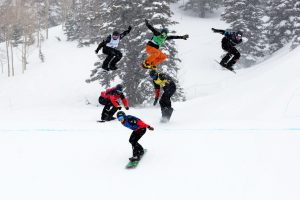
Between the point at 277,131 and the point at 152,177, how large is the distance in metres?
4.81

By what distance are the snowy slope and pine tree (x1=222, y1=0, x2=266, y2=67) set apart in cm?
1678

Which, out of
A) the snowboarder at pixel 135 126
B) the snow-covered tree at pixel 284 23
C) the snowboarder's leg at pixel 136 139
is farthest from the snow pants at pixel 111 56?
the snow-covered tree at pixel 284 23

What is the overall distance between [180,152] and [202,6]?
50544 mm

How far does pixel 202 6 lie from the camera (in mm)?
57219

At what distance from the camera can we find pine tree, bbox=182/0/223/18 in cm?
5639

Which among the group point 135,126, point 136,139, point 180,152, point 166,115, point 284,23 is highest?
point 135,126

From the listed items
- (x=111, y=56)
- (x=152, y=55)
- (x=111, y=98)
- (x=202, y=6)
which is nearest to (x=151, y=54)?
(x=152, y=55)

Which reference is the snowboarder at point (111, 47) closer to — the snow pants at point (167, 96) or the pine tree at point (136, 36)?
the snow pants at point (167, 96)

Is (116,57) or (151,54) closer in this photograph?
(151,54)

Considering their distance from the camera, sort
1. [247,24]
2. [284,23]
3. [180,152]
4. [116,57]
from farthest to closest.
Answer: [247,24]
[284,23]
[116,57]
[180,152]

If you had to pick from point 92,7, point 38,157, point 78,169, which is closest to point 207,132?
point 78,169

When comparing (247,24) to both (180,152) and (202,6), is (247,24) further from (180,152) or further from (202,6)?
(180,152)

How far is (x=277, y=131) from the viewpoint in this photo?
11219 mm

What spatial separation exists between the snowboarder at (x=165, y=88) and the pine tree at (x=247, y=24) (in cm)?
A: 2223
